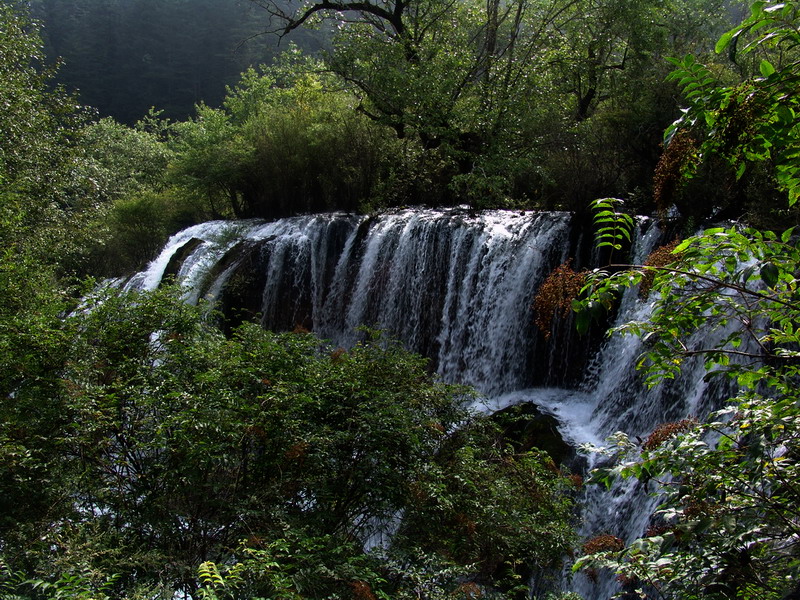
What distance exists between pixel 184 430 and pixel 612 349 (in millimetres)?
6347

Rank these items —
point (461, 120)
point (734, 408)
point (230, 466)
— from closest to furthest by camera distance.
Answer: point (734, 408), point (230, 466), point (461, 120)

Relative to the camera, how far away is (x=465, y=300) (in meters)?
10.2

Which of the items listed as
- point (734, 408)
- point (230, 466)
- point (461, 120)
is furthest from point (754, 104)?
point (461, 120)

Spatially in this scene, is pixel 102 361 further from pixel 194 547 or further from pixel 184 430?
pixel 194 547

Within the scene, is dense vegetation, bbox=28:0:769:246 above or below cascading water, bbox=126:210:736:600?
above

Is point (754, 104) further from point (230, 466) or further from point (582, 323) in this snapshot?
point (230, 466)

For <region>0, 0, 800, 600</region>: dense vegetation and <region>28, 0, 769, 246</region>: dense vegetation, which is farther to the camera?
<region>28, 0, 769, 246</region>: dense vegetation

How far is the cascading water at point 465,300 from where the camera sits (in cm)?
741

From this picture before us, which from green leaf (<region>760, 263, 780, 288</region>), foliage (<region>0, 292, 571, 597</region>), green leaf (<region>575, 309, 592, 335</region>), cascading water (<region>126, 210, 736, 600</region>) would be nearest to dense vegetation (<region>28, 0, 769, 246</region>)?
cascading water (<region>126, 210, 736, 600</region>)

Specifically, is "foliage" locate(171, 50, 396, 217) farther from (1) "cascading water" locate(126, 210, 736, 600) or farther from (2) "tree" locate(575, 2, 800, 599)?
(2) "tree" locate(575, 2, 800, 599)

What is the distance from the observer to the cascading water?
292 inches

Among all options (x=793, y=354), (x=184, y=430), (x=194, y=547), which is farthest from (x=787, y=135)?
(x=194, y=547)

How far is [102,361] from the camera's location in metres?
4.94

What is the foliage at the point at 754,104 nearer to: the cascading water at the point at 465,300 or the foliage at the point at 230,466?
the foliage at the point at 230,466
